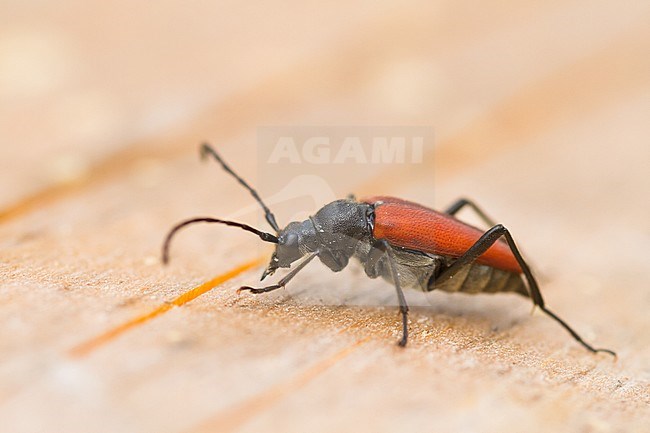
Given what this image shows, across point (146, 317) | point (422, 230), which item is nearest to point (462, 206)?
point (422, 230)

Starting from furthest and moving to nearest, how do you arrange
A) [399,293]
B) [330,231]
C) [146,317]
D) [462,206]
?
[462,206], [330,231], [399,293], [146,317]

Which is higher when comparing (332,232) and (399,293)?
(332,232)

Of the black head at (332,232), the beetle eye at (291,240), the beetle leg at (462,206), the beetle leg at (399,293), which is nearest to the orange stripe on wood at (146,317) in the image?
the beetle eye at (291,240)

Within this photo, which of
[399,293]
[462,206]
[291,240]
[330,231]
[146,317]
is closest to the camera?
[146,317]

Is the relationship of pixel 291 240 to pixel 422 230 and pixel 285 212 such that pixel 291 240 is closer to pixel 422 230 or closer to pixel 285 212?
pixel 285 212

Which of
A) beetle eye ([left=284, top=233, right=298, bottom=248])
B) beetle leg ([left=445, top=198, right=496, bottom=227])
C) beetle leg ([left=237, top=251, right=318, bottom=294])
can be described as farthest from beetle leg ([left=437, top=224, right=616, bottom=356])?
beetle eye ([left=284, top=233, right=298, bottom=248])

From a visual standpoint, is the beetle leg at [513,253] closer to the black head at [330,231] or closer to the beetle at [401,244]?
the beetle at [401,244]

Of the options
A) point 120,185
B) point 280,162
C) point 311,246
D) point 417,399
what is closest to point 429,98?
point 280,162
